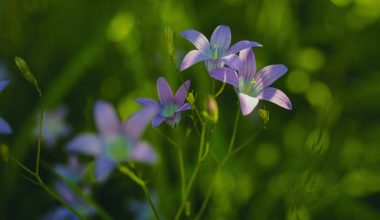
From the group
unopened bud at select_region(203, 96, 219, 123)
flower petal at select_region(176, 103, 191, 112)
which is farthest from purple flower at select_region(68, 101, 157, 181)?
unopened bud at select_region(203, 96, 219, 123)

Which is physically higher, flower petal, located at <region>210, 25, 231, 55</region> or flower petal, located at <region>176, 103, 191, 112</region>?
flower petal, located at <region>210, 25, 231, 55</region>

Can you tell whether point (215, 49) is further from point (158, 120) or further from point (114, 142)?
point (114, 142)

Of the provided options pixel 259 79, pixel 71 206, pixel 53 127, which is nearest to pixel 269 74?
pixel 259 79

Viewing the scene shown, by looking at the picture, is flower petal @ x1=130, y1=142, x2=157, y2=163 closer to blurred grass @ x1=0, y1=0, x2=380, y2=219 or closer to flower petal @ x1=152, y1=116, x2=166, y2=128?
flower petal @ x1=152, y1=116, x2=166, y2=128

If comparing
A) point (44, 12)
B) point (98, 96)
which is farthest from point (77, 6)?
point (98, 96)

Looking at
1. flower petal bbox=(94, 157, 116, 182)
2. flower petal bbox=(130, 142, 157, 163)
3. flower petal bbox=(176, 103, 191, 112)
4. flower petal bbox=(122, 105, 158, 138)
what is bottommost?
flower petal bbox=(130, 142, 157, 163)

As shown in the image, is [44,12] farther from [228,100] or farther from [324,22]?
[324,22]

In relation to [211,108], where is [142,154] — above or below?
below
